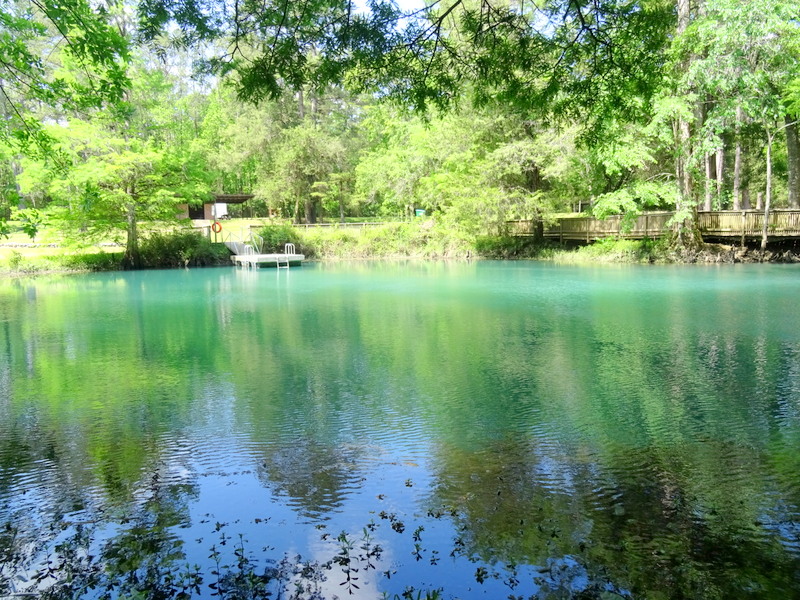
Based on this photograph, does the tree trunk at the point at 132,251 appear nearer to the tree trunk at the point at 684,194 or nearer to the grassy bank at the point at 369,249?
the grassy bank at the point at 369,249

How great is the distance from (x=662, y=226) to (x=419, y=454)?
846 inches

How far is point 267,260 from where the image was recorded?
90.3 ft

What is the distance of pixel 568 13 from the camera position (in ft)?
18.1

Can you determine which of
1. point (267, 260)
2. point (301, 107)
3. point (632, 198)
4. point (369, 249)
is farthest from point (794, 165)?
point (301, 107)

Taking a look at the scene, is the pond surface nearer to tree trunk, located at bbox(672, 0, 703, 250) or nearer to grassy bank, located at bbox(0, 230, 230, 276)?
tree trunk, located at bbox(672, 0, 703, 250)

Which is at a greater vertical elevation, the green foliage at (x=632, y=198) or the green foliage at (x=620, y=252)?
the green foliage at (x=632, y=198)

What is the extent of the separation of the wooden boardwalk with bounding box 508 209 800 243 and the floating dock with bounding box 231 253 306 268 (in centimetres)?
943

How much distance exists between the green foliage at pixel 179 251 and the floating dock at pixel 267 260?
0.98 metres

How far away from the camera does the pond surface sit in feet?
11.5

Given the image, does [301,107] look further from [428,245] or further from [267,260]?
[267,260]

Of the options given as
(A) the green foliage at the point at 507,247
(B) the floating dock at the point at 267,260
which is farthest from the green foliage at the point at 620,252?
(B) the floating dock at the point at 267,260

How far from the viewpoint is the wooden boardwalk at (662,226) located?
21.9 m

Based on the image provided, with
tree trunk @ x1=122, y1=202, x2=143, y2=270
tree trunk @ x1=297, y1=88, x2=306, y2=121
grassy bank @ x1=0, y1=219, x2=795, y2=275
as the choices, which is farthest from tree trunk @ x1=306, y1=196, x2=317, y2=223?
tree trunk @ x1=122, y1=202, x2=143, y2=270

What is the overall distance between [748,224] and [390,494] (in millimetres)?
21689
